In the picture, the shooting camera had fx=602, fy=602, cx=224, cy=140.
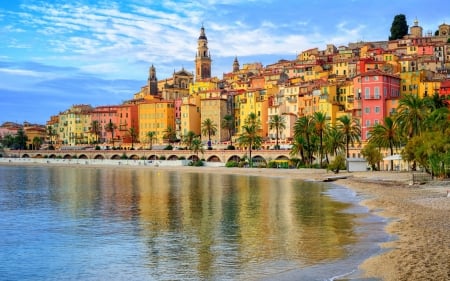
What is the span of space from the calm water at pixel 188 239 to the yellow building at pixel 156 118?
102 m

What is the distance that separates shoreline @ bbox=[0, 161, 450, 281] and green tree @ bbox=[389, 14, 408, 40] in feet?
367

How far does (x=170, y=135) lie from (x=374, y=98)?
193 feet

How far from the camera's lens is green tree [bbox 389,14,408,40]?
158625 millimetres

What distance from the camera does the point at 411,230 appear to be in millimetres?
24719

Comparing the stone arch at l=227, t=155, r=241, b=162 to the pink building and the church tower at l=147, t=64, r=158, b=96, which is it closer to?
the pink building

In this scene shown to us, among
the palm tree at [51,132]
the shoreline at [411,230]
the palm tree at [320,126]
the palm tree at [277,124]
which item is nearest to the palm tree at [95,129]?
the palm tree at [51,132]

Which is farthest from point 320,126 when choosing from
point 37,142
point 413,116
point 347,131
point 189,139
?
point 37,142

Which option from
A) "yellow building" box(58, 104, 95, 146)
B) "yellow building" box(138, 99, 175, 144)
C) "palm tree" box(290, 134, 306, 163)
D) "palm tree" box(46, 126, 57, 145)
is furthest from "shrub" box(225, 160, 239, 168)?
"palm tree" box(46, 126, 57, 145)

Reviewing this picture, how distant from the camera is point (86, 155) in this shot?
5551 inches

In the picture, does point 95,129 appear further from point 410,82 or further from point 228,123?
point 410,82

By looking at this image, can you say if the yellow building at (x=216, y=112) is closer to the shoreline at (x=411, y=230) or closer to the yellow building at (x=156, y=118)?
the yellow building at (x=156, y=118)

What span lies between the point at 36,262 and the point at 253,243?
27.2ft

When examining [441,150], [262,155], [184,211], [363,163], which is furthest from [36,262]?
[262,155]

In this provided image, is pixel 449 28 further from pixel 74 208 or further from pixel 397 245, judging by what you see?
pixel 397 245
